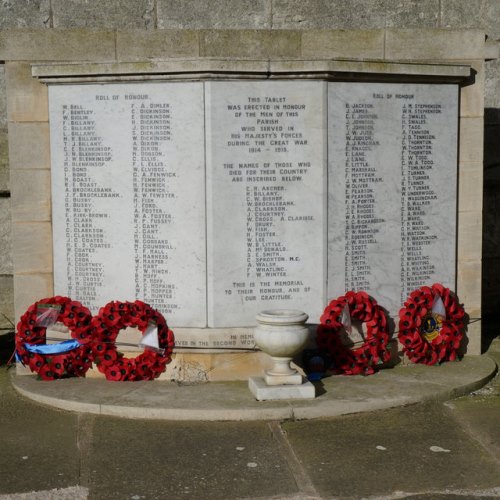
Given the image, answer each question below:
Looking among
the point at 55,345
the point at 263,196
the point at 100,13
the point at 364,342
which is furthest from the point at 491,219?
the point at 55,345

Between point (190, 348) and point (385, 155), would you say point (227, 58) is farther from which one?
point (190, 348)

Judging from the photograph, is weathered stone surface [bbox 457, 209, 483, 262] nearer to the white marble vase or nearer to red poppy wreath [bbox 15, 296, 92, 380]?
the white marble vase

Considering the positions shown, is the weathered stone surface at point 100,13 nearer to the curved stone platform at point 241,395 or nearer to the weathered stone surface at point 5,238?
the weathered stone surface at point 5,238

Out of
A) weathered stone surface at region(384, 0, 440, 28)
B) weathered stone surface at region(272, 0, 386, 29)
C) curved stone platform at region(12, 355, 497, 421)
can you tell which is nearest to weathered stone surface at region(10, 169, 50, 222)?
curved stone platform at region(12, 355, 497, 421)

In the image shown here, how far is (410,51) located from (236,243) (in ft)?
9.37

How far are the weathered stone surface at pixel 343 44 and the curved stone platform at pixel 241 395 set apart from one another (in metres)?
3.43

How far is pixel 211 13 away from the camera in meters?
11.8

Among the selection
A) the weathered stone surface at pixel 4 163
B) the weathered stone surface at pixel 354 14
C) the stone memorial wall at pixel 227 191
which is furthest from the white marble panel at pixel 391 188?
the weathered stone surface at pixel 4 163

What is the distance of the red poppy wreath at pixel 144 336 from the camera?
8.95 metres

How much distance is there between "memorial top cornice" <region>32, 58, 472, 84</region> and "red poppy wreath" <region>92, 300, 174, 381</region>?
7.75 feet

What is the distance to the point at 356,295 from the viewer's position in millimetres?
9172

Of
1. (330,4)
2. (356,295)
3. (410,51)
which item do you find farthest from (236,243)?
(330,4)

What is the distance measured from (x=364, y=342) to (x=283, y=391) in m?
1.41

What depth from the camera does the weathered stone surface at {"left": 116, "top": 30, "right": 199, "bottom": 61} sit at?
9156 mm
